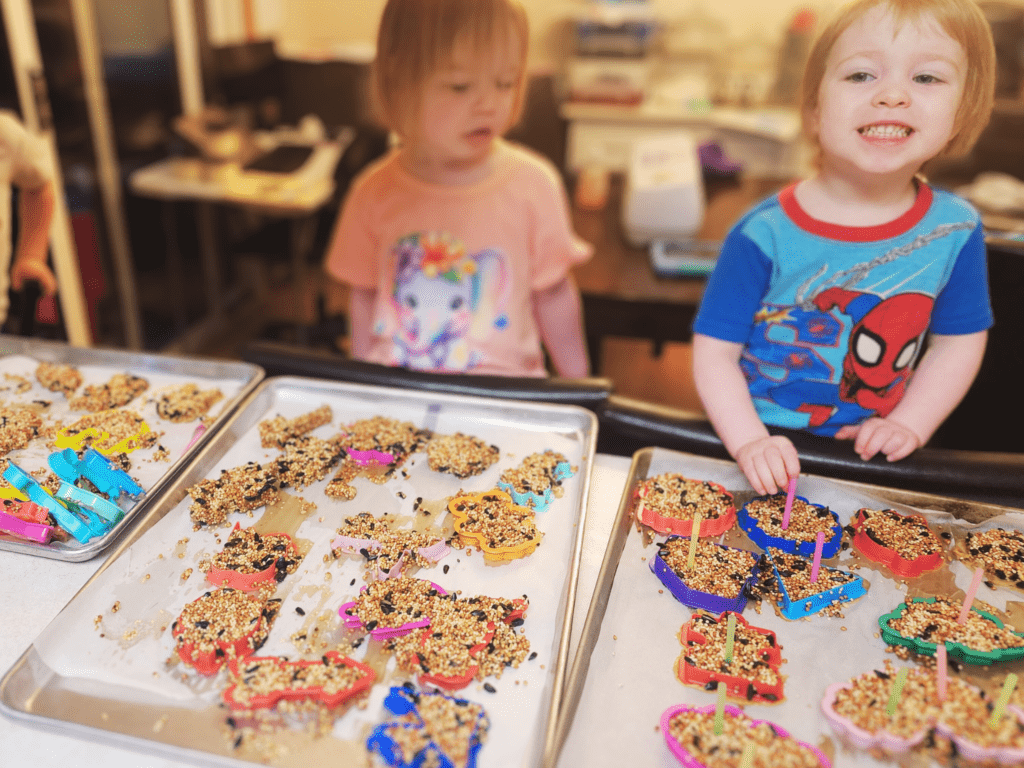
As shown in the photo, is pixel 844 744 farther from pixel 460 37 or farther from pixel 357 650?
pixel 460 37

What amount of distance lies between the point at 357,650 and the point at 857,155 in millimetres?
824

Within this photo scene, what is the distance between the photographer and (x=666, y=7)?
4.28 meters

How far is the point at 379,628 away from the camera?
0.78 m

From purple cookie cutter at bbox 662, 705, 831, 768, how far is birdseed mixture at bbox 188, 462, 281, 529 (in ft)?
1.82

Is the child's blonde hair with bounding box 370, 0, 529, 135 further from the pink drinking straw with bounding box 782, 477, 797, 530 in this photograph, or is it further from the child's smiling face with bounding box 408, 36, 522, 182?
the pink drinking straw with bounding box 782, 477, 797, 530

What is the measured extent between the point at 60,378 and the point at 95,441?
202 millimetres

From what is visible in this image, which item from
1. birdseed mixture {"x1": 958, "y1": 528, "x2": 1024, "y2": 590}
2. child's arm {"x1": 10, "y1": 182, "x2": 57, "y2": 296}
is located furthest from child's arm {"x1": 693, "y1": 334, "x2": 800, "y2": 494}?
child's arm {"x1": 10, "y1": 182, "x2": 57, "y2": 296}

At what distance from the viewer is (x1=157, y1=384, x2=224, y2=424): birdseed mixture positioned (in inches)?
43.3

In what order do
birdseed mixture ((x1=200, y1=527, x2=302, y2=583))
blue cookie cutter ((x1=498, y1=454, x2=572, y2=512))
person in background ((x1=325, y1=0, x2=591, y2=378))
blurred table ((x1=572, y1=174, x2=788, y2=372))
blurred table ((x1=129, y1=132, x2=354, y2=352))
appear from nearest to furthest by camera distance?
1. birdseed mixture ((x1=200, y1=527, x2=302, y2=583))
2. blue cookie cutter ((x1=498, y1=454, x2=572, y2=512))
3. person in background ((x1=325, y1=0, x2=591, y2=378))
4. blurred table ((x1=572, y1=174, x2=788, y2=372))
5. blurred table ((x1=129, y1=132, x2=354, y2=352))

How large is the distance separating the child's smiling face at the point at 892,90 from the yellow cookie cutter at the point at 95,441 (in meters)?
1.02

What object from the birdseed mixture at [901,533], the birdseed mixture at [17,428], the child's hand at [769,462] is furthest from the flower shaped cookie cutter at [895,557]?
the birdseed mixture at [17,428]

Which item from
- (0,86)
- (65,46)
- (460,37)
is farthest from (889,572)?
(65,46)

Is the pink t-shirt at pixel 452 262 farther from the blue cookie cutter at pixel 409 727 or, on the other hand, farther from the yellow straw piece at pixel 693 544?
the blue cookie cutter at pixel 409 727

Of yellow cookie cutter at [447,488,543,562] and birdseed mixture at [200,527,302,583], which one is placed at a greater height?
yellow cookie cutter at [447,488,543,562]
